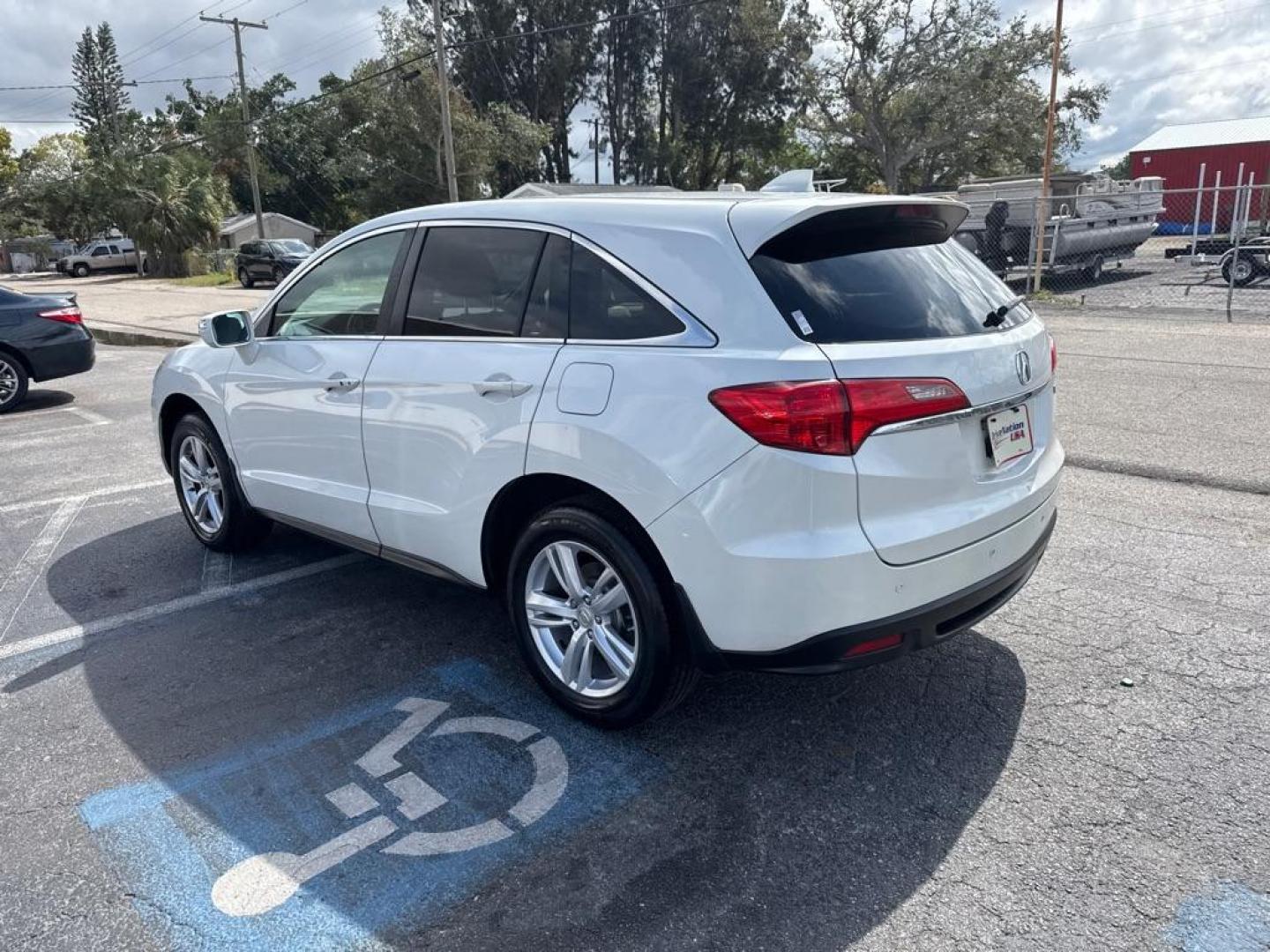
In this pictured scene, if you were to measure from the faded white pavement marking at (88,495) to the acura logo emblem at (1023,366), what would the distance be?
5.76m

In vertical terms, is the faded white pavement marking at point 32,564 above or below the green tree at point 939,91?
below

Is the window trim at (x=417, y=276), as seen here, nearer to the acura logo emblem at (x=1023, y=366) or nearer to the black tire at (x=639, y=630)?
the black tire at (x=639, y=630)

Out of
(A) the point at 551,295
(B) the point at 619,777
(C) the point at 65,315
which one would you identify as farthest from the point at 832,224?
(C) the point at 65,315

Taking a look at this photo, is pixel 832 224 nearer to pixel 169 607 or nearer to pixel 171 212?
pixel 169 607

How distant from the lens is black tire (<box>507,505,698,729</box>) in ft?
9.39

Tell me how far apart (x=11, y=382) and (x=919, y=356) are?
10460 mm

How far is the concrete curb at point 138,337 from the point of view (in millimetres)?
16375

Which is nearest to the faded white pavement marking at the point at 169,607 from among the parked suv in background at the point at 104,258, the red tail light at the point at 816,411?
the red tail light at the point at 816,411

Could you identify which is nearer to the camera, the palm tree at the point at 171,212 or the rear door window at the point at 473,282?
the rear door window at the point at 473,282

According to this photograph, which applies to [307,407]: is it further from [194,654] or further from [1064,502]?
[1064,502]

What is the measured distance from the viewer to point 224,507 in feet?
16.0

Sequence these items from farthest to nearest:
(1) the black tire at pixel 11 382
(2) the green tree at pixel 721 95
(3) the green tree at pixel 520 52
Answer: (3) the green tree at pixel 520 52, (2) the green tree at pixel 721 95, (1) the black tire at pixel 11 382

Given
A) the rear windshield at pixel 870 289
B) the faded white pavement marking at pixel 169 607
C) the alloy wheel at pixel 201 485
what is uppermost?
the rear windshield at pixel 870 289

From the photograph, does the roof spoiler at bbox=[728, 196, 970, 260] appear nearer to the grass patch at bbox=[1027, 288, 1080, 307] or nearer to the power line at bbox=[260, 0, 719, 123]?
the grass patch at bbox=[1027, 288, 1080, 307]
